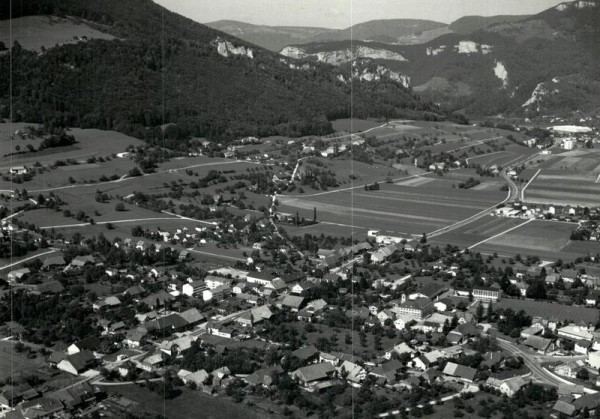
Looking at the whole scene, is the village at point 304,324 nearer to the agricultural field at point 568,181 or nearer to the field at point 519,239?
the field at point 519,239

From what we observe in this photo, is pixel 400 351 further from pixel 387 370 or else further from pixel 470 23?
pixel 470 23

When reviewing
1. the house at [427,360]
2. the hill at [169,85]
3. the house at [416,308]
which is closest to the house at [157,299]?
the house at [416,308]

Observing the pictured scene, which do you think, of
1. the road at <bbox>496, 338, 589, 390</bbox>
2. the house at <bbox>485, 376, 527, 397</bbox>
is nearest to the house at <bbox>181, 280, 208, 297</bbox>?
the road at <bbox>496, 338, 589, 390</bbox>

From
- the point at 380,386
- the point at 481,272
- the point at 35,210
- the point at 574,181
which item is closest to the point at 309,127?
the point at 574,181

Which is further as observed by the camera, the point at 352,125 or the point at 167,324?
the point at 352,125

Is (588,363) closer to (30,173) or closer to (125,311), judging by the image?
(125,311)

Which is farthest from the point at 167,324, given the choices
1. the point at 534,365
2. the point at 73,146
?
the point at 73,146
